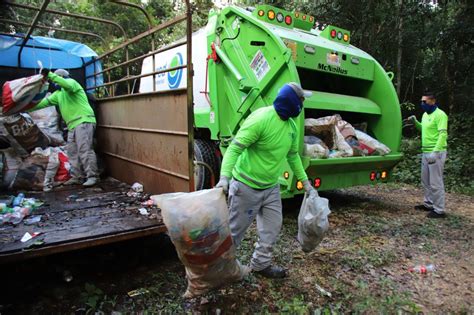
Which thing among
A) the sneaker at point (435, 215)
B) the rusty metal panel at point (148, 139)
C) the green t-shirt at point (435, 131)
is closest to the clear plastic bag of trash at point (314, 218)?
the rusty metal panel at point (148, 139)

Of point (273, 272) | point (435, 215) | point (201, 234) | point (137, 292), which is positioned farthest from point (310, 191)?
point (435, 215)

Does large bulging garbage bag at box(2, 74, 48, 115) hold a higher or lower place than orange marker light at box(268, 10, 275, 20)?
lower

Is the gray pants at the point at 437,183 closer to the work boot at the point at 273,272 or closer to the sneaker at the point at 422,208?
the sneaker at the point at 422,208

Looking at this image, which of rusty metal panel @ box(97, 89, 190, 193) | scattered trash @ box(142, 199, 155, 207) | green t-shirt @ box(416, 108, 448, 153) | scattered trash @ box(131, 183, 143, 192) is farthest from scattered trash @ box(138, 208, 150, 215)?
green t-shirt @ box(416, 108, 448, 153)

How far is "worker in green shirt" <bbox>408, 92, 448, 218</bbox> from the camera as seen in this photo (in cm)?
433

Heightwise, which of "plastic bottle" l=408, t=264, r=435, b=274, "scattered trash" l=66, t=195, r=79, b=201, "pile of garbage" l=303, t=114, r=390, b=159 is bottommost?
"plastic bottle" l=408, t=264, r=435, b=274

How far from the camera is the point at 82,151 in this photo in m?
4.24

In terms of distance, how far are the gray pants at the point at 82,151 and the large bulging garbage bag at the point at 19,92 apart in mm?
652

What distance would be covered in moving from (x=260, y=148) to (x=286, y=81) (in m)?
1.22

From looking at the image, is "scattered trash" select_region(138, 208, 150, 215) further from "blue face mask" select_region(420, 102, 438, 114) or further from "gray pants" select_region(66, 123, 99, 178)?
"blue face mask" select_region(420, 102, 438, 114)

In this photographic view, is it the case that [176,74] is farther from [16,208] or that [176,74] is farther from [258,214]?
[258,214]

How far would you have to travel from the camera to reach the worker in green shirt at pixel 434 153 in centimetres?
433

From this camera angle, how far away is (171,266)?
112 inches

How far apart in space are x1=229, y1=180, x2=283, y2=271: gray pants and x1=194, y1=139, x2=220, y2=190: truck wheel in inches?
69.1
